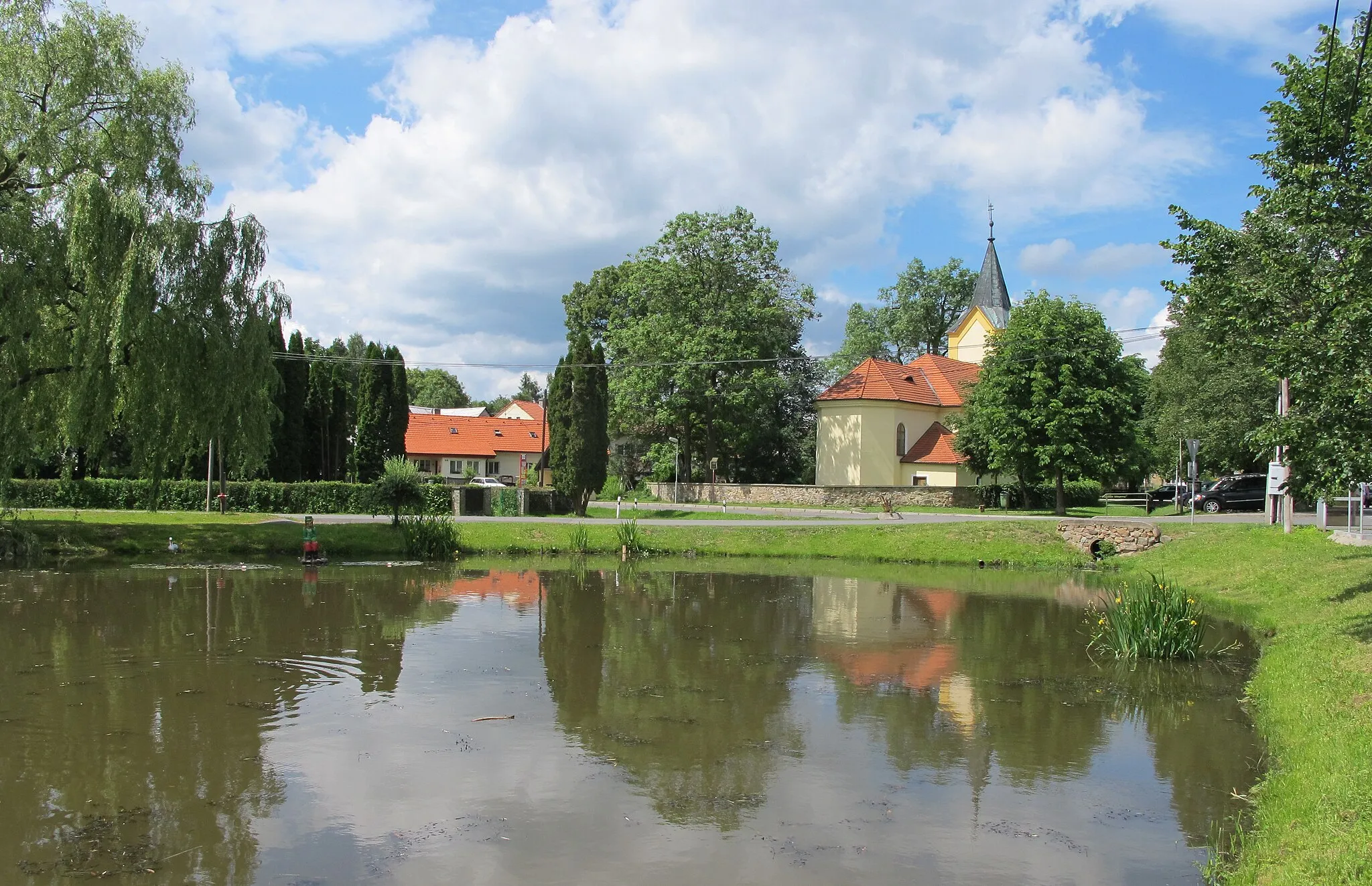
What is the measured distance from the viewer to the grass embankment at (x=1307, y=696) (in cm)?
627

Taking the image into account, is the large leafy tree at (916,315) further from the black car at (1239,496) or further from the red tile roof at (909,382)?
the black car at (1239,496)

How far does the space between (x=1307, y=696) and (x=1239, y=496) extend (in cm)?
3479

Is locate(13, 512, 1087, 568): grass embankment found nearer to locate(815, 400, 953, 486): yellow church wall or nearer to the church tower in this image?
locate(815, 400, 953, 486): yellow church wall

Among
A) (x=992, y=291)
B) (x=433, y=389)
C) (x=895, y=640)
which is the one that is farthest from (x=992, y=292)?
(x=433, y=389)

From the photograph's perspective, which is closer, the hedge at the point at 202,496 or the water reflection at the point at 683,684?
the water reflection at the point at 683,684

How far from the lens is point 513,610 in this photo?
1805cm

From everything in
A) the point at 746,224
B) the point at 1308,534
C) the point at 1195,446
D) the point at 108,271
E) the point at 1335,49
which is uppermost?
the point at 746,224

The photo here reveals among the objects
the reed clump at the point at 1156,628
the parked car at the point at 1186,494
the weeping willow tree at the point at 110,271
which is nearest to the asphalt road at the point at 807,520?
the parked car at the point at 1186,494

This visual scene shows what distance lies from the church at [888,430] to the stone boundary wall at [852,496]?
119 inches

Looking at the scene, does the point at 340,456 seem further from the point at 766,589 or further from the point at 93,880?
the point at 93,880

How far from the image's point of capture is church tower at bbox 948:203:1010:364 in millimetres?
61309

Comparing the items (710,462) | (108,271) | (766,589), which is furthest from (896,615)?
(710,462)

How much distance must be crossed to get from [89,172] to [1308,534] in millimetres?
29215

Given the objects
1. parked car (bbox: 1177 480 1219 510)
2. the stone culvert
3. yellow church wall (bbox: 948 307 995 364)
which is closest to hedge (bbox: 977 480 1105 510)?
parked car (bbox: 1177 480 1219 510)
